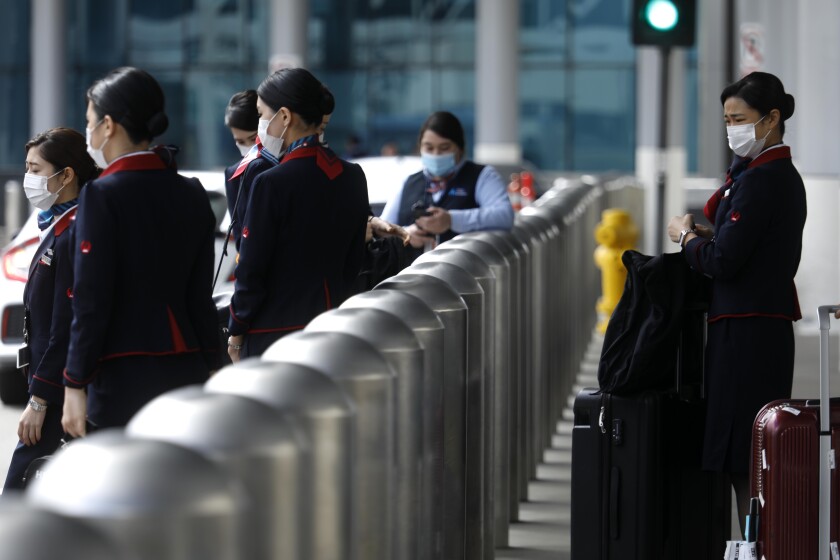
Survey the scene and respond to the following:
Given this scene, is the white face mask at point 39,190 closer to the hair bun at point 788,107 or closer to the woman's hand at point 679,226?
the woman's hand at point 679,226

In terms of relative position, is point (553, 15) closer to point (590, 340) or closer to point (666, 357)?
point (590, 340)

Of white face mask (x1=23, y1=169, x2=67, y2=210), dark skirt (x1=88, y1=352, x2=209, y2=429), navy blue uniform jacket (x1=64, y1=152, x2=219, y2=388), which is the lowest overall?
dark skirt (x1=88, y1=352, x2=209, y2=429)

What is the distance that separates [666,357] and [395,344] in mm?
1837

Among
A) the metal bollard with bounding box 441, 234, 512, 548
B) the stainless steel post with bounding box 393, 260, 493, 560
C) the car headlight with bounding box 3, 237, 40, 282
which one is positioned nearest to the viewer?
the stainless steel post with bounding box 393, 260, 493, 560

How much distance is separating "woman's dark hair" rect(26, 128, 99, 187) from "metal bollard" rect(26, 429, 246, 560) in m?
3.50

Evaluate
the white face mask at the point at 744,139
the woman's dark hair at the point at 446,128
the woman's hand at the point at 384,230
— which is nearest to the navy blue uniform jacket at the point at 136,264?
the white face mask at the point at 744,139

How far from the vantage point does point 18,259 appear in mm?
10211

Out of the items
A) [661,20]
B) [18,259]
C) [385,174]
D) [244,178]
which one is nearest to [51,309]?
[244,178]

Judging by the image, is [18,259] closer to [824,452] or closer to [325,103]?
[325,103]

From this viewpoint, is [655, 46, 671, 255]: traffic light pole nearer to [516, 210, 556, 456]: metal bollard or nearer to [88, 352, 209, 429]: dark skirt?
[516, 210, 556, 456]: metal bollard

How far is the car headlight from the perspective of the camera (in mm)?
10117

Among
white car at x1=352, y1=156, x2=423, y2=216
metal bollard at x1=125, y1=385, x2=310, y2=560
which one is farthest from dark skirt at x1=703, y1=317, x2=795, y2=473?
white car at x1=352, y1=156, x2=423, y2=216

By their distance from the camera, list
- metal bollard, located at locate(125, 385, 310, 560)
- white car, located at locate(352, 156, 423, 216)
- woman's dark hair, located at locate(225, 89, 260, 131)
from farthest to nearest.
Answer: white car, located at locate(352, 156, 423, 216), woman's dark hair, located at locate(225, 89, 260, 131), metal bollard, located at locate(125, 385, 310, 560)

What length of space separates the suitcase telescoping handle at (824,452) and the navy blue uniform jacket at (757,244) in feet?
1.88
